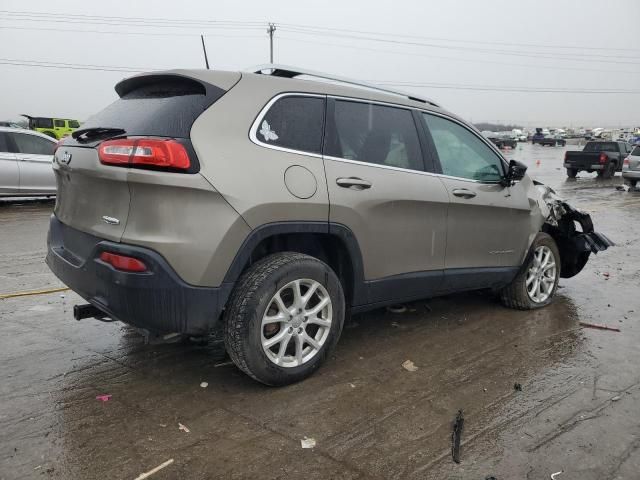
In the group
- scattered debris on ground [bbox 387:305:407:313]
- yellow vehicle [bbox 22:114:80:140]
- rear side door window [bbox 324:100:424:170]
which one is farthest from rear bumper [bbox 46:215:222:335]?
yellow vehicle [bbox 22:114:80:140]

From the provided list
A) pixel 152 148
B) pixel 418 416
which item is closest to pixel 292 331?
pixel 418 416

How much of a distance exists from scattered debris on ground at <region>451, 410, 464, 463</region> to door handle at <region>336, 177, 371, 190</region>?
151 centimetres

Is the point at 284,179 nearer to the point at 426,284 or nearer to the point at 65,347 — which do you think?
the point at 426,284

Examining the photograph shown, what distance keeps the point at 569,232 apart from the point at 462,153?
1962mm

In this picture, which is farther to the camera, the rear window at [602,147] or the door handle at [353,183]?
the rear window at [602,147]

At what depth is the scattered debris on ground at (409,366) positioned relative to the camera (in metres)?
3.75

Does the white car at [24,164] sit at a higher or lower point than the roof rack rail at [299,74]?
lower

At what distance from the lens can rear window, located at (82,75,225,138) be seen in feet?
9.93

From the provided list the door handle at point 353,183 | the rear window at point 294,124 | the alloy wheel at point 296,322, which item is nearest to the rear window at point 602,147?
the door handle at point 353,183

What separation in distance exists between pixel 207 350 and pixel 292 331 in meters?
0.94

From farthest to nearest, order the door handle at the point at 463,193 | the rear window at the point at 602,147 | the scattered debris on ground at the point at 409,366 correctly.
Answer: the rear window at the point at 602,147, the door handle at the point at 463,193, the scattered debris on ground at the point at 409,366

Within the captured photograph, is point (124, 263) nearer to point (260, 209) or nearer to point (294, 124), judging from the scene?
point (260, 209)

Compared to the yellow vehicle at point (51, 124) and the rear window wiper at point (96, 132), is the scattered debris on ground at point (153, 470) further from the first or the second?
the yellow vehicle at point (51, 124)

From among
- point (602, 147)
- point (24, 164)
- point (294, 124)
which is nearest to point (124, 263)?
point (294, 124)
